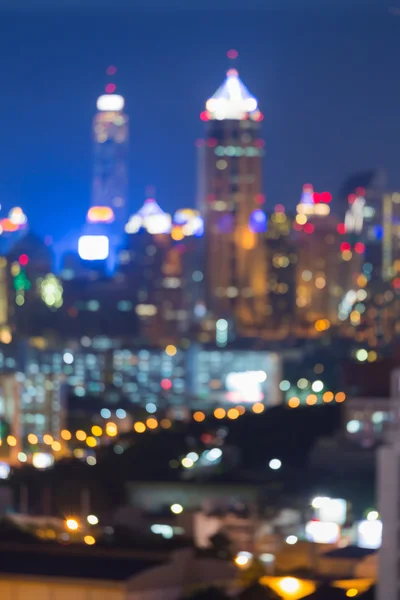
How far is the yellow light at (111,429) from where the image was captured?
25.7 metres

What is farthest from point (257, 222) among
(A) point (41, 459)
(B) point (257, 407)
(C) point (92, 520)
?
(C) point (92, 520)

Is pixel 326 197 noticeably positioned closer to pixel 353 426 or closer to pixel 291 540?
pixel 353 426

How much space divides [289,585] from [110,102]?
44.3 metres

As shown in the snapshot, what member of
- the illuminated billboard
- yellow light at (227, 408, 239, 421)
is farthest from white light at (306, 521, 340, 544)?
the illuminated billboard

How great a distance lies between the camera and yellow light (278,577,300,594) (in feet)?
21.5

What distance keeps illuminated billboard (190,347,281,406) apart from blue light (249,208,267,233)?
24.3ft

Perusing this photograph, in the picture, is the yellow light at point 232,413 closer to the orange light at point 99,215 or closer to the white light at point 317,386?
the white light at point 317,386

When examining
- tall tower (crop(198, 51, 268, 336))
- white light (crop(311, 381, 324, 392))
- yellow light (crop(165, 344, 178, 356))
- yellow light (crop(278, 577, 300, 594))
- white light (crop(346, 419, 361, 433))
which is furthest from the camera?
tall tower (crop(198, 51, 268, 336))

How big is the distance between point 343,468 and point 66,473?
8.11 feet

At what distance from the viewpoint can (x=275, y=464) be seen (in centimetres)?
1752

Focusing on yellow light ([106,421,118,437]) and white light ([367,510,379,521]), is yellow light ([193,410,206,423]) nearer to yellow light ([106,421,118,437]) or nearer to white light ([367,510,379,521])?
yellow light ([106,421,118,437])

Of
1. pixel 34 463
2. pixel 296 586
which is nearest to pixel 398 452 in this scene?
pixel 296 586

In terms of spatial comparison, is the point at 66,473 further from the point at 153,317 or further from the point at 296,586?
the point at 153,317

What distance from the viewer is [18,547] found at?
263 inches
